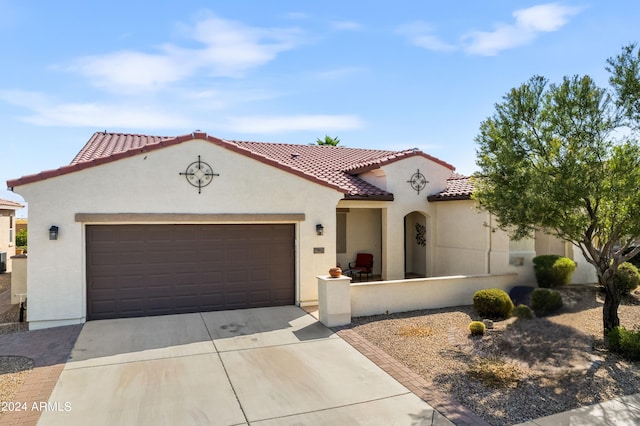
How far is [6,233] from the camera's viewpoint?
77.3ft

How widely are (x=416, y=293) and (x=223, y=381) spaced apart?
272 inches

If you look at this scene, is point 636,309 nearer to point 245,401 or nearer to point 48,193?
point 245,401

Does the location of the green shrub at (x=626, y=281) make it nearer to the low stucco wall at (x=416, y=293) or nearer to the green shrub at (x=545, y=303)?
the green shrub at (x=545, y=303)

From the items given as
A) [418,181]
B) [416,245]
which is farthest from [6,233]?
[418,181]

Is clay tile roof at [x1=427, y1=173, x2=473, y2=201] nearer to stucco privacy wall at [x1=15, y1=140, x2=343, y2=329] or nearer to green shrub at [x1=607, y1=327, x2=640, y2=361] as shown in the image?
stucco privacy wall at [x1=15, y1=140, x2=343, y2=329]

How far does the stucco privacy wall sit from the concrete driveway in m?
1.42

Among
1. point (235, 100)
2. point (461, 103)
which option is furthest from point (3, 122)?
point (461, 103)

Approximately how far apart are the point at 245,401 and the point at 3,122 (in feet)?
59.7

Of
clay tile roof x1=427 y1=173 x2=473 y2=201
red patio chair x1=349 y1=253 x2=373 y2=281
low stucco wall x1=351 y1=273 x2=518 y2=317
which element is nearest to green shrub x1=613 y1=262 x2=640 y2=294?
low stucco wall x1=351 y1=273 x2=518 y2=317

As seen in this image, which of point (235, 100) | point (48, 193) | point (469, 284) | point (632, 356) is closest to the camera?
point (632, 356)

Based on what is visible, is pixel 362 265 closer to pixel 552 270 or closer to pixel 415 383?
pixel 552 270

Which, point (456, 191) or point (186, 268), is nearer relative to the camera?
point (186, 268)

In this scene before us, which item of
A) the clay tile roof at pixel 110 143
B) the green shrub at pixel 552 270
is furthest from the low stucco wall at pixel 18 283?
the green shrub at pixel 552 270

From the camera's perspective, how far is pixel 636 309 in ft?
40.3
